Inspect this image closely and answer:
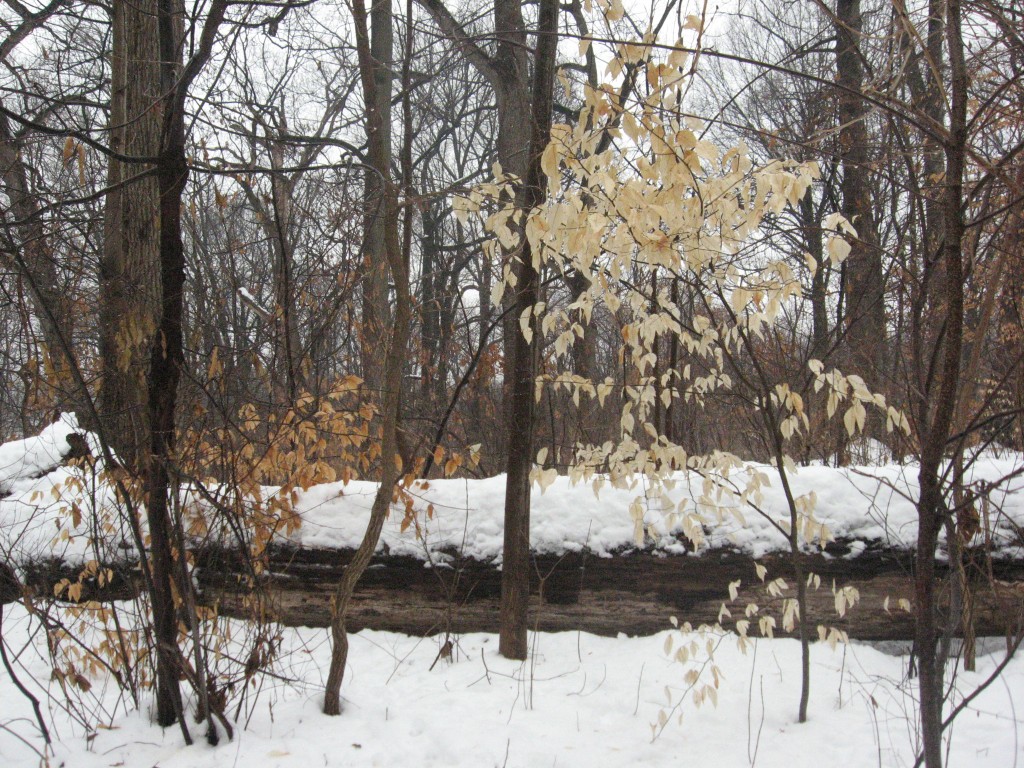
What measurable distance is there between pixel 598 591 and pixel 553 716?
1.10 metres

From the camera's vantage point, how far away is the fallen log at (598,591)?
4258 millimetres

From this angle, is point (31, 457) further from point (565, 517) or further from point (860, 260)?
point (860, 260)

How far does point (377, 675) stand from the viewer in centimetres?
393

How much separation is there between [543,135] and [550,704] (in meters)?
2.92

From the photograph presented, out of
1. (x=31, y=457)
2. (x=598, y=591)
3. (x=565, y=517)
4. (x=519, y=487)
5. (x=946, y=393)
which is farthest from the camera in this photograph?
(x=31, y=457)

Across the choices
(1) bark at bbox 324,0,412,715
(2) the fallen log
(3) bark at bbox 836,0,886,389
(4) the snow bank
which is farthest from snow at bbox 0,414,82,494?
(3) bark at bbox 836,0,886,389

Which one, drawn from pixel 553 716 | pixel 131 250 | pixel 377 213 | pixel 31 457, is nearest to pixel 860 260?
pixel 377 213

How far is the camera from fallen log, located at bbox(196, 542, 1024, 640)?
426cm

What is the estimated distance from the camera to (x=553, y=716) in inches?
134

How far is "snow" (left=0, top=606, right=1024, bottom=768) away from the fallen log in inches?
7.2

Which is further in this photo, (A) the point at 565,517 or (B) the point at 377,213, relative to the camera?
(A) the point at 565,517

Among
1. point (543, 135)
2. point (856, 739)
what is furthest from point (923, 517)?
point (543, 135)

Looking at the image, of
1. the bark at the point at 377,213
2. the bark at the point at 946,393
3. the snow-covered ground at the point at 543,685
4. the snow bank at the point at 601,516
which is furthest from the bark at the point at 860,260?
the bark at the point at 377,213

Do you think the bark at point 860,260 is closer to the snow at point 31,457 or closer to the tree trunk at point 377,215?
the tree trunk at point 377,215
